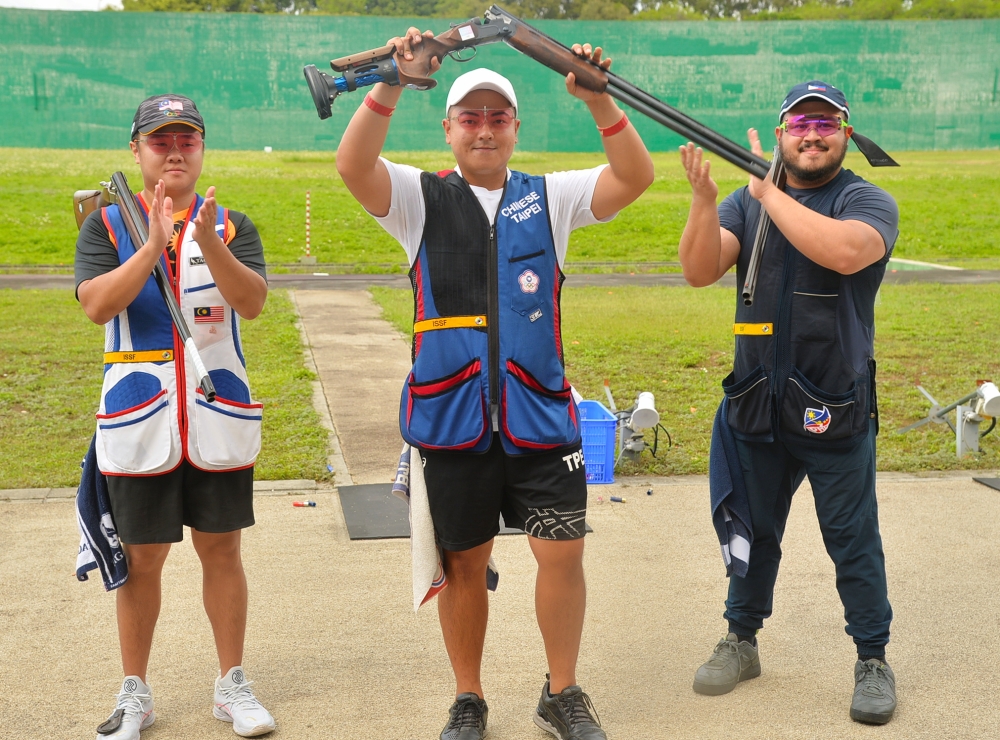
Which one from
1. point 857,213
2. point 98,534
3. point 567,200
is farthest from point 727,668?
point 98,534

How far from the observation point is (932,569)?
4934 mm

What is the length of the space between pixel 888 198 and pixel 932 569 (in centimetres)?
216

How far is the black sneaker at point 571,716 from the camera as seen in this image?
3361 mm

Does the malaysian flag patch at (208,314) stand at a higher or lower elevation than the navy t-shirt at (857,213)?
lower

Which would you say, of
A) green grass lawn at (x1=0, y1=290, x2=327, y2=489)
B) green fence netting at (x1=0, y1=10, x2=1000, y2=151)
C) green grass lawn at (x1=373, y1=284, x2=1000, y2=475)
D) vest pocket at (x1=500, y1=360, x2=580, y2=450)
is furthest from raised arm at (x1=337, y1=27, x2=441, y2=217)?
green fence netting at (x1=0, y1=10, x2=1000, y2=151)

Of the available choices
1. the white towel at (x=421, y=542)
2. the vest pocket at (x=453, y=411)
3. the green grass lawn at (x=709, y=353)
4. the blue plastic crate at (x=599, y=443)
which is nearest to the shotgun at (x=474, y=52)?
the vest pocket at (x=453, y=411)

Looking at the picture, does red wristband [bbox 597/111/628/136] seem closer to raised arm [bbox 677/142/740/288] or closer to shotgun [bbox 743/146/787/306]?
raised arm [bbox 677/142/740/288]

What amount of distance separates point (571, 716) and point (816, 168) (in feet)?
6.70

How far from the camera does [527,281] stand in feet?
10.9

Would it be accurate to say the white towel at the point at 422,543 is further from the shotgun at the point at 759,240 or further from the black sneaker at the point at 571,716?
the shotgun at the point at 759,240

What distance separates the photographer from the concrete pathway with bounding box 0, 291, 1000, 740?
3576 mm

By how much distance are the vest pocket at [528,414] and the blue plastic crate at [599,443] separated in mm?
2679

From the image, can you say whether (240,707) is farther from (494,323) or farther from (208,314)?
(494,323)

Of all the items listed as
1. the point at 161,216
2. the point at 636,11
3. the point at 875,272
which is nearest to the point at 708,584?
the point at 875,272
